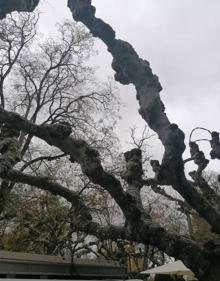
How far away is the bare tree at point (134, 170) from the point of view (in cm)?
635

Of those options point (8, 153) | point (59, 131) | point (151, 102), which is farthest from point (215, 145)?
point (8, 153)

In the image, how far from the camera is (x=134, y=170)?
7.25 meters

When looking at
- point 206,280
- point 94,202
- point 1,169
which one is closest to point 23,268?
point 1,169

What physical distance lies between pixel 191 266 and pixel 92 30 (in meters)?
4.19

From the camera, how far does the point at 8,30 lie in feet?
63.6

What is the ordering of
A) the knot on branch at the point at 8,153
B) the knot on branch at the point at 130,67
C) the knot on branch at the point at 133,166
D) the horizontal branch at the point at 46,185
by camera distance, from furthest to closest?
the knot on branch at the point at 130,67
the knot on branch at the point at 133,166
the horizontal branch at the point at 46,185
the knot on branch at the point at 8,153

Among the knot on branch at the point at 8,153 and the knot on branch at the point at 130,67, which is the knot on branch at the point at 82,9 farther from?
the knot on branch at the point at 8,153

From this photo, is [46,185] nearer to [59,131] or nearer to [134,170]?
[59,131]

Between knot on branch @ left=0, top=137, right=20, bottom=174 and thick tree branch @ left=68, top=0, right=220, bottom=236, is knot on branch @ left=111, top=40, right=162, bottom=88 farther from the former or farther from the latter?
knot on branch @ left=0, top=137, right=20, bottom=174

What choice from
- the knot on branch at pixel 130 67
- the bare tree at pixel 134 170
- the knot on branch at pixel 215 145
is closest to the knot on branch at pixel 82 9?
the bare tree at pixel 134 170

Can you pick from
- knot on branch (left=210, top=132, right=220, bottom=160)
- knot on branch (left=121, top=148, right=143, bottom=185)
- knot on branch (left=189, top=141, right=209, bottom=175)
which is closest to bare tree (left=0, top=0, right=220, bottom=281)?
knot on branch (left=121, top=148, right=143, bottom=185)

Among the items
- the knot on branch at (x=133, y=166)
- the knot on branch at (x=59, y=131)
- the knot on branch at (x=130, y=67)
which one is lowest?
the knot on branch at (x=133, y=166)

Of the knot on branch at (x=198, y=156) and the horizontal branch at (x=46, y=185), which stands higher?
the knot on branch at (x=198, y=156)

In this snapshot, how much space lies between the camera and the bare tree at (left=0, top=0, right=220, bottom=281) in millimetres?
6352
